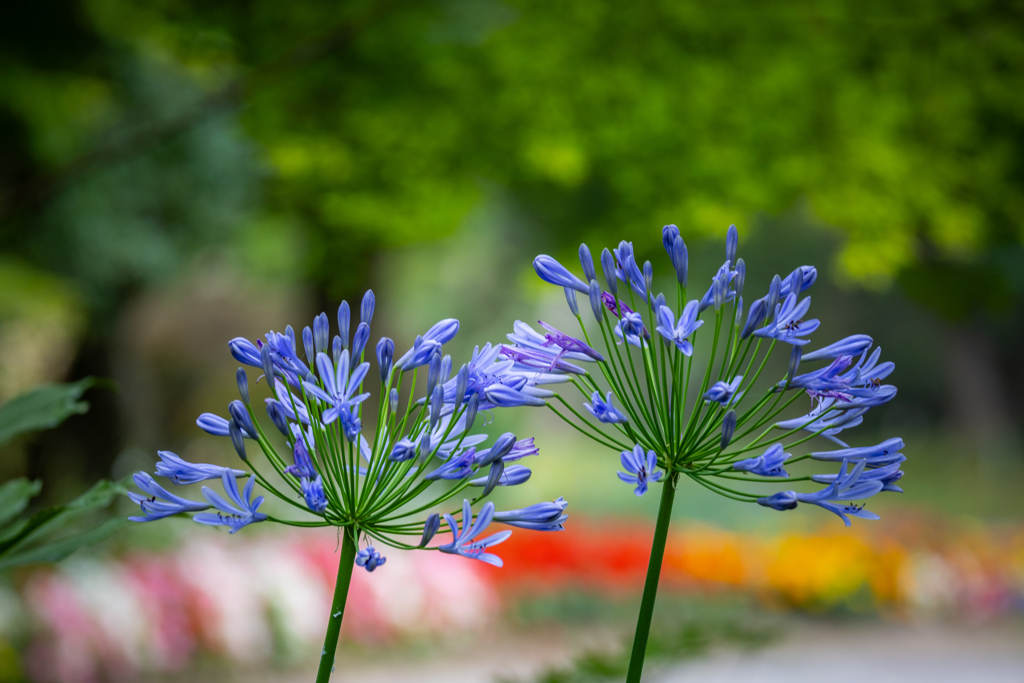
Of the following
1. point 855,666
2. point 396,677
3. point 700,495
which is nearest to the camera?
point 396,677

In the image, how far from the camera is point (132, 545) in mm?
6625

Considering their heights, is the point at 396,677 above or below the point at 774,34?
below

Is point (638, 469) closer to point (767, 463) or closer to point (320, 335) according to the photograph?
point (767, 463)

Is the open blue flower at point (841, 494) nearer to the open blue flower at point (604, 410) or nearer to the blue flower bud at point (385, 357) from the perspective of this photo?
the open blue flower at point (604, 410)

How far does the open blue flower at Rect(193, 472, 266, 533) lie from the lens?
3.06 feet

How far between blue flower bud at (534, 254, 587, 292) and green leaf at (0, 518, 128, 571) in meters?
0.71

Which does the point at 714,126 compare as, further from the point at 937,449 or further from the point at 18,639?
the point at 937,449

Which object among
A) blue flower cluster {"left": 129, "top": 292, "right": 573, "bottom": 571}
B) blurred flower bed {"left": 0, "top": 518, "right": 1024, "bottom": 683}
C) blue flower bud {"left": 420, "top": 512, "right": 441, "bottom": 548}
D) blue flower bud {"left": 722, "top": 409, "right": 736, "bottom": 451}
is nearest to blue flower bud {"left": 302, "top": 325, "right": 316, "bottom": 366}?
blue flower cluster {"left": 129, "top": 292, "right": 573, "bottom": 571}

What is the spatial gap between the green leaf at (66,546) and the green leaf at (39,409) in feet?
0.84

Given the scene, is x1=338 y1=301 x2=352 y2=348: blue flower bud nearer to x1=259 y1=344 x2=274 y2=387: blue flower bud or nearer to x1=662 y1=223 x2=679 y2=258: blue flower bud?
x1=259 y1=344 x2=274 y2=387: blue flower bud

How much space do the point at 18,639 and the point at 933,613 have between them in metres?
7.71

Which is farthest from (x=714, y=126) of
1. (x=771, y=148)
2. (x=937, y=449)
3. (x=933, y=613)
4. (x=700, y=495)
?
(x=937, y=449)

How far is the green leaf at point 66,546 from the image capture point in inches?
Answer: 48.6

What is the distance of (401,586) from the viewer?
6586 mm
